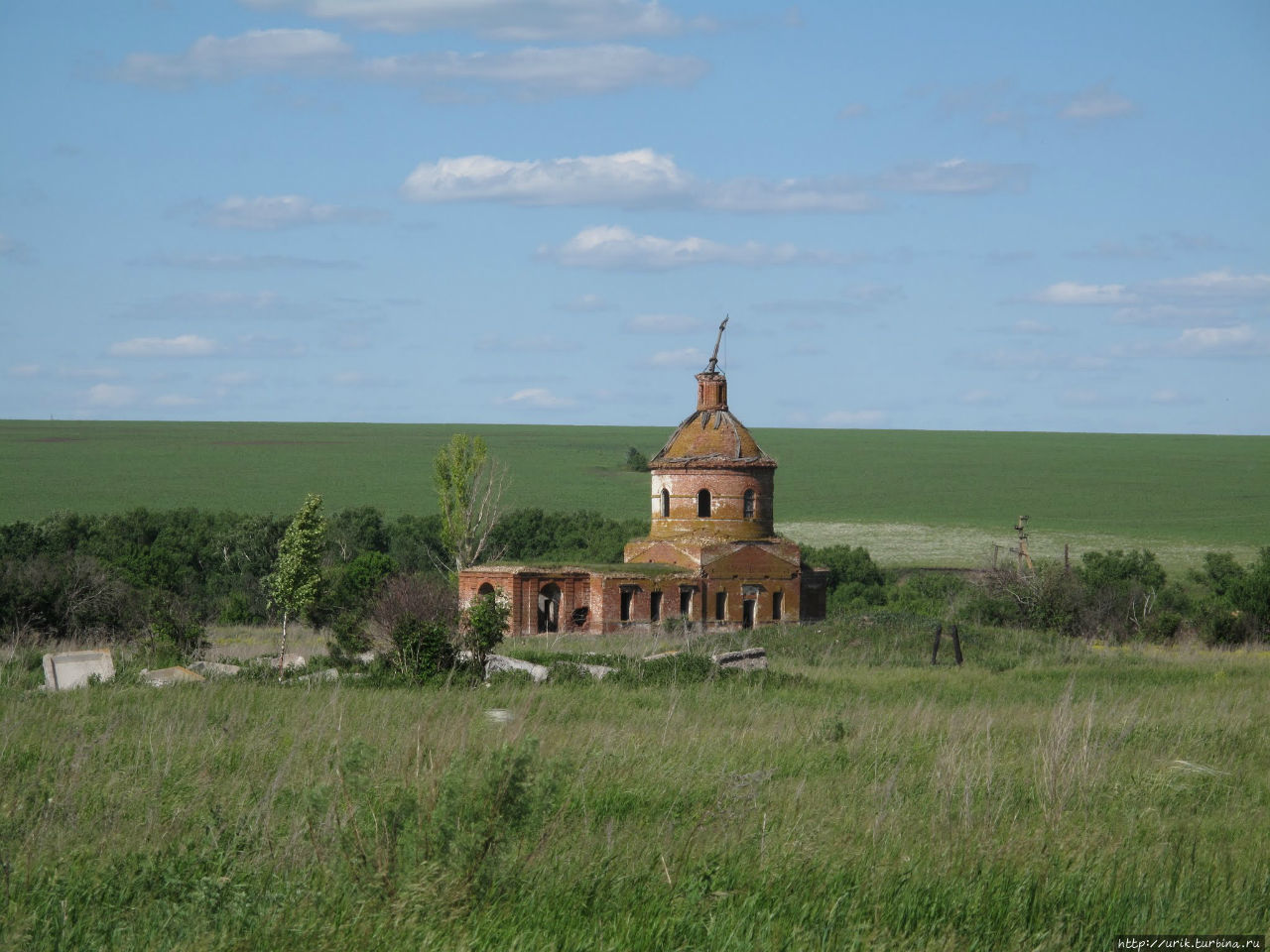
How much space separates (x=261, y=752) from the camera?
9.06 metres

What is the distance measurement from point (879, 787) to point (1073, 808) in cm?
117

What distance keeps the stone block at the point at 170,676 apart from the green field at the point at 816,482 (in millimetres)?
49777

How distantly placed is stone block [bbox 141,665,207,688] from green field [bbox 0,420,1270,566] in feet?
163

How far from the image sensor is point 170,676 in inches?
637

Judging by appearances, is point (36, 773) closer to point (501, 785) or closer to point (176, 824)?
point (176, 824)

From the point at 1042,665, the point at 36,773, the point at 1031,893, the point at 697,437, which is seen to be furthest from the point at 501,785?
the point at 697,437

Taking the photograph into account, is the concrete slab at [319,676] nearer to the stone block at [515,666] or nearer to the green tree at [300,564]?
the stone block at [515,666]

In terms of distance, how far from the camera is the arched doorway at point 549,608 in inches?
1383

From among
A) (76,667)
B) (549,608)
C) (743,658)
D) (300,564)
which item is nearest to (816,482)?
(549,608)

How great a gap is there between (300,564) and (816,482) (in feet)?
366

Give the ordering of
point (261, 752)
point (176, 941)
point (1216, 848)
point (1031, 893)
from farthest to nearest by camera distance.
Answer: point (261, 752), point (1216, 848), point (1031, 893), point (176, 941)

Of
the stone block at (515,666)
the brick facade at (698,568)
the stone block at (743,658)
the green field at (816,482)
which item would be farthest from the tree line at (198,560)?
the green field at (816,482)

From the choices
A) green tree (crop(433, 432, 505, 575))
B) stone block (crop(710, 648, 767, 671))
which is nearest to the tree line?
green tree (crop(433, 432, 505, 575))

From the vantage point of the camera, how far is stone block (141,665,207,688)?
50.0ft
